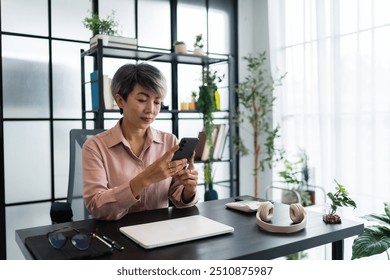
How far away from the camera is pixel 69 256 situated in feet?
3.23

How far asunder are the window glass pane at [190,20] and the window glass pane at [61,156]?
4.38ft

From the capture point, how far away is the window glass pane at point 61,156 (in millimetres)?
2953

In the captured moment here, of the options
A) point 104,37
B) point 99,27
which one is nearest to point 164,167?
point 104,37

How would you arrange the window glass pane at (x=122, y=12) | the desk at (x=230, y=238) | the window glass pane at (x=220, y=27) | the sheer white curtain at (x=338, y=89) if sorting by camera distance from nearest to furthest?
the desk at (x=230, y=238), the sheer white curtain at (x=338, y=89), the window glass pane at (x=122, y=12), the window glass pane at (x=220, y=27)

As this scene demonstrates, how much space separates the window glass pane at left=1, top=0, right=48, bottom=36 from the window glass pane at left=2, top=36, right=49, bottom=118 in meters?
0.07

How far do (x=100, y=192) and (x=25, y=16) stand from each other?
1.98 m

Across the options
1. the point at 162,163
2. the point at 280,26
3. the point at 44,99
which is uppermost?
the point at 280,26

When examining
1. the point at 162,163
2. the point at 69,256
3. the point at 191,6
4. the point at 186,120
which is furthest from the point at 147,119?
the point at 191,6

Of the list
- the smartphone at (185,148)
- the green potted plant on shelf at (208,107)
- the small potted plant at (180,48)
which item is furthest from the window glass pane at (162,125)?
the smartphone at (185,148)

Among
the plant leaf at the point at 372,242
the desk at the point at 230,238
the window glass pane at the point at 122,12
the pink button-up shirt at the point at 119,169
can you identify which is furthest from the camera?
the window glass pane at the point at 122,12

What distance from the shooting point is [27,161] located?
2.83 metres

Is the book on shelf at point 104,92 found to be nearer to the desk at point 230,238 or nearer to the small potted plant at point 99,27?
the small potted plant at point 99,27
